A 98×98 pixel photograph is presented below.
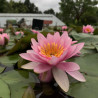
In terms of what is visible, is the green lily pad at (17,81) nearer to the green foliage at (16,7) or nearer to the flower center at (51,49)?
the flower center at (51,49)

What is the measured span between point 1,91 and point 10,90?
0.10ft

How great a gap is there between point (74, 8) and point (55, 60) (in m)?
16.1

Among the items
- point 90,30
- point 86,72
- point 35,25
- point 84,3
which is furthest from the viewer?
point 84,3

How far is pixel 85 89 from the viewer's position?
407 millimetres

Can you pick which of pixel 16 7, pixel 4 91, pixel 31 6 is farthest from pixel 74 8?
pixel 31 6

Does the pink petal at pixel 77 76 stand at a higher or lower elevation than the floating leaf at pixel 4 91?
higher

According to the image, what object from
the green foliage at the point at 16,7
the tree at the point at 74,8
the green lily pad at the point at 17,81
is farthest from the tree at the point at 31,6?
the green lily pad at the point at 17,81

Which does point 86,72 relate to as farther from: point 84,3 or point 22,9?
point 22,9

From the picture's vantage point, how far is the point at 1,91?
1.31 feet

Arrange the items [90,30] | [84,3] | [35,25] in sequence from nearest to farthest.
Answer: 1. [90,30]
2. [35,25]
3. [84,3]

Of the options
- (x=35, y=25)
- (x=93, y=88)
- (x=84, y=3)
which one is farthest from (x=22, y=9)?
(x=93, y=88)

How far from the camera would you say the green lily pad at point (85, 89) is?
382 mm

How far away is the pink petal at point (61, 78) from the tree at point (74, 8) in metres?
14.9

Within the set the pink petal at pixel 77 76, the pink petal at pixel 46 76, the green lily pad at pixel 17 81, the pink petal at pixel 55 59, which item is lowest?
the green lily pad at pixel 17 81
